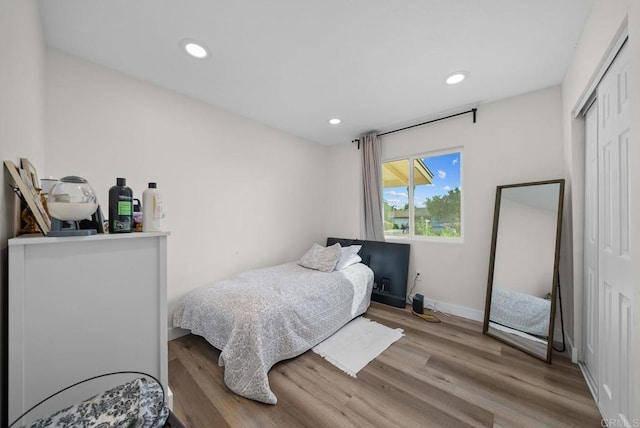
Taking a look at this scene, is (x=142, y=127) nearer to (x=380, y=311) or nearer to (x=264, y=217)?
(x=264, y=217)

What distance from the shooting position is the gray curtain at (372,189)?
11.0 ft

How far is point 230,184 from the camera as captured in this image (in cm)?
274

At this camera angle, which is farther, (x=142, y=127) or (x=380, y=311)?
(x=380, y=311)

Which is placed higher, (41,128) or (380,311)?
(41,128)

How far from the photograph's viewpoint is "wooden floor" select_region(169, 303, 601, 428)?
1390 mm

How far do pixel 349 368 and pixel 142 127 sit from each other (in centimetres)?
276

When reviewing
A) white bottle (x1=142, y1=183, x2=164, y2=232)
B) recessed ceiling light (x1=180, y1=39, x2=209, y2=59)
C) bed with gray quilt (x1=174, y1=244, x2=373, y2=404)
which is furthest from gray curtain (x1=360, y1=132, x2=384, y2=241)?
white bottle (x1=142, y1=183, x2=164, y2=232)

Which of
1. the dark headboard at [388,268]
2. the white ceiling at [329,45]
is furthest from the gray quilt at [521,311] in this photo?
the white ceiling at [329,45]

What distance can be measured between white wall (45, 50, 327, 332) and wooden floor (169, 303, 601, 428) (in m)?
1.04

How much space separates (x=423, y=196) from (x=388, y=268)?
109cm

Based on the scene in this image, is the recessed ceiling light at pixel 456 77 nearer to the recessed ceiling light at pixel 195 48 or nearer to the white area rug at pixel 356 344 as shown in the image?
the recessed ceiling light at pixel 195 48

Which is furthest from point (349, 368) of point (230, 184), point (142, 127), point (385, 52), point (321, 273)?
point (142, 127)

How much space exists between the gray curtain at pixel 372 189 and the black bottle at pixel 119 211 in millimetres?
2844

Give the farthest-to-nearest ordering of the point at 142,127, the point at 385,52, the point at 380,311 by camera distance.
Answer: the point at 380,311
the point at 142,127
the point at 385,52
